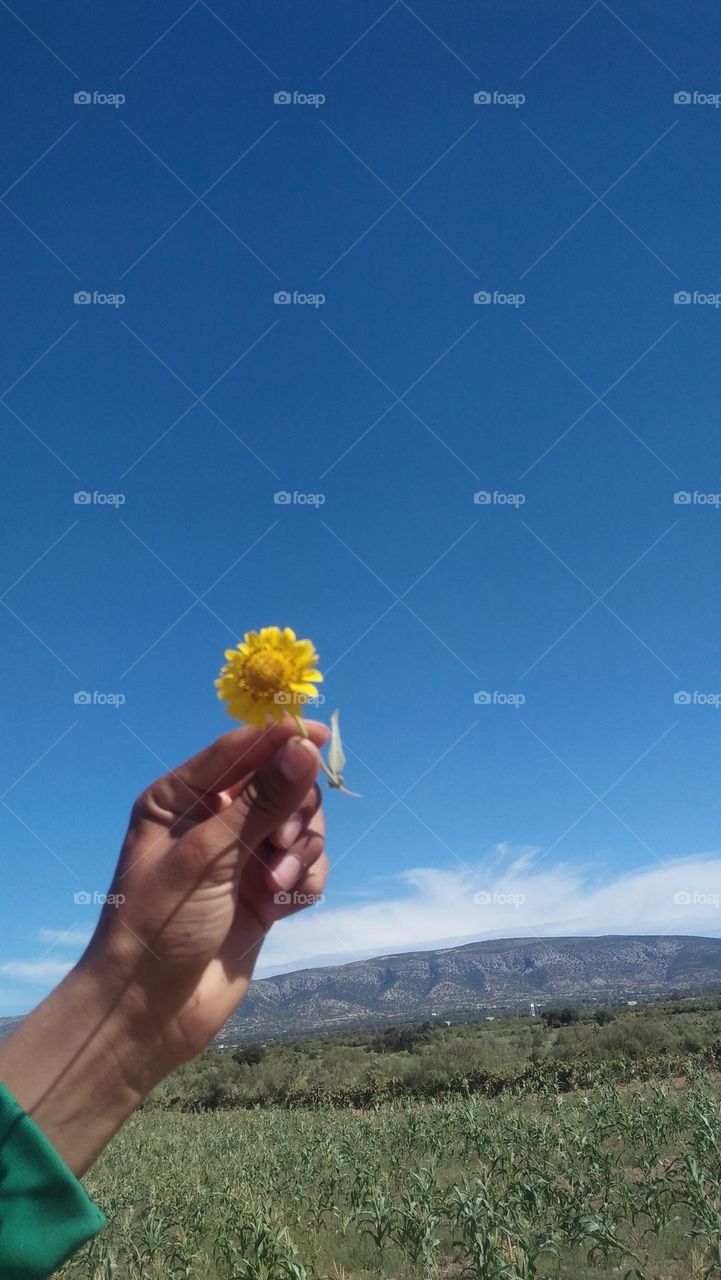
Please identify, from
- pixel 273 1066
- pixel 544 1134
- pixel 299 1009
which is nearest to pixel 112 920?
pixel 544 1134

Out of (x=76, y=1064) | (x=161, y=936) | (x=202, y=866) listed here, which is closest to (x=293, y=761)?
(x=202, y=866)

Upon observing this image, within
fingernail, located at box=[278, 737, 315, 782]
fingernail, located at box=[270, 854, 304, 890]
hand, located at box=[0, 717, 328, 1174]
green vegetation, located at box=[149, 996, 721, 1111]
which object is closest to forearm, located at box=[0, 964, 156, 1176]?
hand, located at box=[0, 717, 328, 1174]

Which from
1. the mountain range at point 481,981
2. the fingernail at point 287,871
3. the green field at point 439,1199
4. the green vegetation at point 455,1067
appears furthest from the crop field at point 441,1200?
the mountain range at point 481,981

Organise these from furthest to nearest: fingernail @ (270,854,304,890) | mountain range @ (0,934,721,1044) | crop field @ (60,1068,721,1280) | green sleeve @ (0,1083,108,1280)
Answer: mountain range @ (0,934,721,1044) < crop field @ (60,1068,721,1280) < fingernail @ (270,854,304,890) < green sleeve @ (0,1083,108,1280)

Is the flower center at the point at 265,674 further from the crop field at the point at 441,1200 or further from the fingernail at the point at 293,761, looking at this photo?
the crop field at the point at 441,1200

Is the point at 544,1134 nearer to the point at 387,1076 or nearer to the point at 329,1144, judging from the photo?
the point at 329,1144

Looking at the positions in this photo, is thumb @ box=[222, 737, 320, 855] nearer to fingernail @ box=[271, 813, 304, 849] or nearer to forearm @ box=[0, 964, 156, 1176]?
fingernail @ box=[271, 813, 304, 849]
